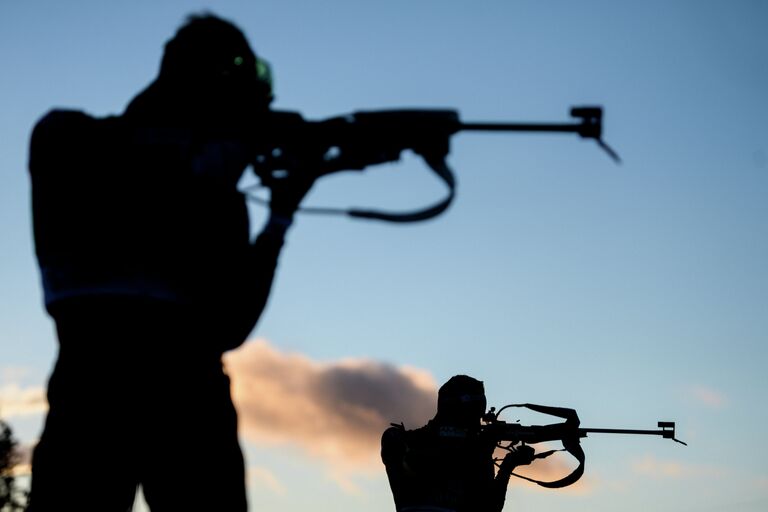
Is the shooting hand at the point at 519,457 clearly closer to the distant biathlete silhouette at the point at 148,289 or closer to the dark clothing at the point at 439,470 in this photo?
the dark clothing at the point at 439,470

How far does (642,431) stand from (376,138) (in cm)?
949

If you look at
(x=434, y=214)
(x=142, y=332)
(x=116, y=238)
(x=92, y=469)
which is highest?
(x=434, y=214)

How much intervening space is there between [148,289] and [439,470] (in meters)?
5.12

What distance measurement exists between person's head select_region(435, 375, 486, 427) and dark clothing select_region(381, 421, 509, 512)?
0.39 ft

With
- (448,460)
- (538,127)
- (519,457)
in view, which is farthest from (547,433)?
(538,127)

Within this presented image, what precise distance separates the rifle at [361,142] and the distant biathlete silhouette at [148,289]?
15 cm

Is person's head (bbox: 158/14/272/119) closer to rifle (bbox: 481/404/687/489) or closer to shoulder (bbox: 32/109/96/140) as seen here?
shoulder (bbox: 32/109/96/140)

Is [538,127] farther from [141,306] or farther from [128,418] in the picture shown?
[128,418]

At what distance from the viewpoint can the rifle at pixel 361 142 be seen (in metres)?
4.18

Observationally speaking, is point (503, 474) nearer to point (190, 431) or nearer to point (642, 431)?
point (642, 431)

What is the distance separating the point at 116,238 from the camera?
3771 millimetres

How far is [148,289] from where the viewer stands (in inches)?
146

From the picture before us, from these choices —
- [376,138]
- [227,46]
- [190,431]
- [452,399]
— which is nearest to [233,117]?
[227,46]

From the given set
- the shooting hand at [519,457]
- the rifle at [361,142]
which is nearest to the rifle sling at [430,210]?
the rifle at [361,142]
